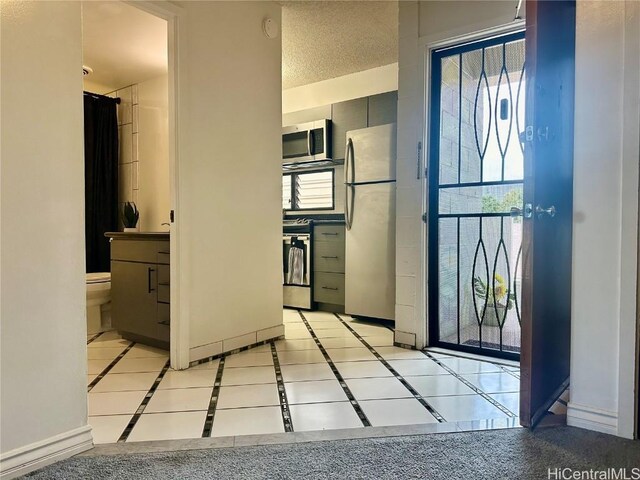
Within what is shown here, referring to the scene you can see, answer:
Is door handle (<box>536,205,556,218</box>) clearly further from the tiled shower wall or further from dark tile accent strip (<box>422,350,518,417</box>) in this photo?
the tiled shower wall

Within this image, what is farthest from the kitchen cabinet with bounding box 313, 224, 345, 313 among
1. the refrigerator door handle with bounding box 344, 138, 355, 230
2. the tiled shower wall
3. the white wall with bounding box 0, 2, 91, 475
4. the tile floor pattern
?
the white wall with bounding box 0, 2, 91, 475

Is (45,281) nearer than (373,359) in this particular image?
Yes

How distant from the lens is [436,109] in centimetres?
288

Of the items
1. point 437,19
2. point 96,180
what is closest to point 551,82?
point 437,19

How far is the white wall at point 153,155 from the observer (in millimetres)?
4184

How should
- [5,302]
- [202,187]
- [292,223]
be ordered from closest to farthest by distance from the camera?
1. [5,302]
2. [202,187]
3. [292,223]

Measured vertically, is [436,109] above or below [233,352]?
above

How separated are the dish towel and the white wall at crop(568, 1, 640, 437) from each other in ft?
9.16

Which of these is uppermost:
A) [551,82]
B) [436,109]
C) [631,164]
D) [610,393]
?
[436,109]

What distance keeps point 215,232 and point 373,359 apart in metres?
1.27

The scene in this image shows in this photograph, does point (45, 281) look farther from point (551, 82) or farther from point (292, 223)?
point (292, 223)

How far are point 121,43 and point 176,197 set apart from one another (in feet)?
5.92

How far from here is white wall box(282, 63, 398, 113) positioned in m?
4.37

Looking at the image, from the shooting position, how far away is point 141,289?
2.90m
